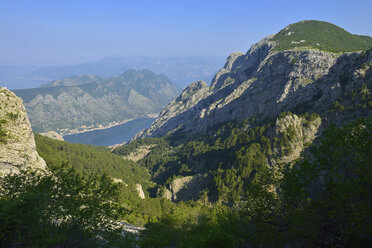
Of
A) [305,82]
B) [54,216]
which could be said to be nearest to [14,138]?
[54,216]

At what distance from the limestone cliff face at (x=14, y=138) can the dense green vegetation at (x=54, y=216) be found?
1311 inches

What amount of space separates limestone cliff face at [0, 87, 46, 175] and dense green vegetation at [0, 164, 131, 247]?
33.3 meters

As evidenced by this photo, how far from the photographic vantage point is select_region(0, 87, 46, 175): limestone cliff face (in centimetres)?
5244

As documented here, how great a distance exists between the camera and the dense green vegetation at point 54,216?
1639cm

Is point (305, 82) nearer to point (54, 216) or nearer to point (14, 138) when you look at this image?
point (14, 138)

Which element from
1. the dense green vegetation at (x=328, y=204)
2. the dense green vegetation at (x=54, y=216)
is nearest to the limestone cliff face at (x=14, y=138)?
the dense green vegetation at (x=54, y=216)

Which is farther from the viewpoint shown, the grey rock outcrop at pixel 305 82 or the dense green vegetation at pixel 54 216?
the grey rock outcrop at pixel 305 82

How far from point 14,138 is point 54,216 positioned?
152 feet

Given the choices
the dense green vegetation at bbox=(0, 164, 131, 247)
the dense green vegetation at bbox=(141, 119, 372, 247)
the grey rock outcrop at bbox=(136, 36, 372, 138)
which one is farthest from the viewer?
the grey rock outcrop at bbox=(136, 36, 372, 138)

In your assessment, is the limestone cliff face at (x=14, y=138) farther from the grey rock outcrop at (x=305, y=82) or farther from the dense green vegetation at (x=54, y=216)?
the grey rock outcrop at (x=305, y=82)

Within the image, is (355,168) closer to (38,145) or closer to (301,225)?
(301,225)

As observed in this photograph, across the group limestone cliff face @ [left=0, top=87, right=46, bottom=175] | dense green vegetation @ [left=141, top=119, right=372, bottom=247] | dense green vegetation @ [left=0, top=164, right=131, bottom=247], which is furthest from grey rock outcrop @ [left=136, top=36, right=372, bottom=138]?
limestone cliff face @ [left=0, top=87, right=46, bottom=175]

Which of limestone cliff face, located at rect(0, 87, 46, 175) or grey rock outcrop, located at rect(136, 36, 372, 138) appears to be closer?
limestone cliff face, located at rect(0, 87, 46, 175)

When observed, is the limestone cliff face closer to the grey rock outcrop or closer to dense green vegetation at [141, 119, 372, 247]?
dense green vegetation at [141, 119, 372, 247]
